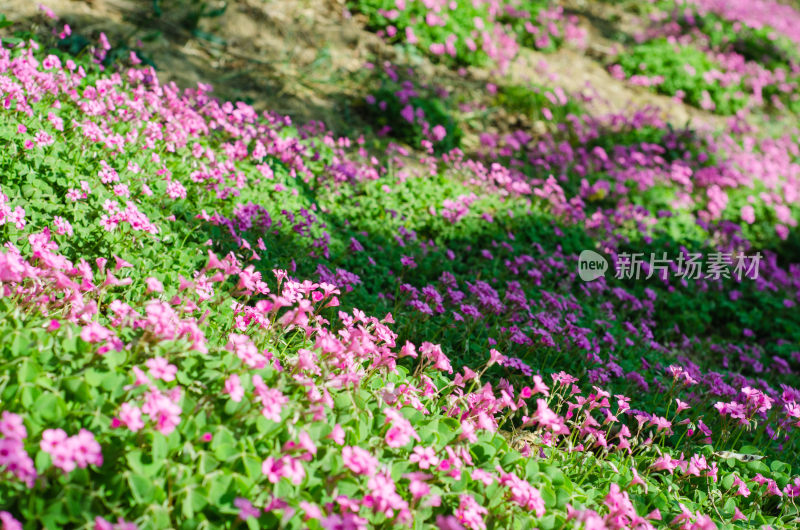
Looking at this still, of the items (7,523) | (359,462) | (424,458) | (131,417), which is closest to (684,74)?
(424,458)

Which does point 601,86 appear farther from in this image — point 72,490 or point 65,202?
point 72,490

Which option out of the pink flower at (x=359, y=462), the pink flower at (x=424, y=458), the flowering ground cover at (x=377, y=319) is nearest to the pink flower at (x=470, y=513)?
the flowering ground cover at (x=377, y=319)

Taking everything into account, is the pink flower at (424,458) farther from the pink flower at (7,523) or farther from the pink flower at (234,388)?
the pink flower at (7,523)

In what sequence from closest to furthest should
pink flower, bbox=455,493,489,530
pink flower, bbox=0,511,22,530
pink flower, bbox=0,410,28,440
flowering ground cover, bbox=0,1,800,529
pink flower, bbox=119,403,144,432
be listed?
pink flower, bbox=0,511,22,530 < pink flower, bbox=0,410,28,440 < pink flower, bbox=119,403,144,432 < flowering ground cover, bbox=0,1,800,529 < pink flower, bbox=455,493,489,530

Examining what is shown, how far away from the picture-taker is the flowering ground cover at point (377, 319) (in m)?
2.01

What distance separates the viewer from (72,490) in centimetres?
182

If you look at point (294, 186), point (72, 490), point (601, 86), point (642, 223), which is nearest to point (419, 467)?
point (72, 490)

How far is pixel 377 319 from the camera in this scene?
2914 mm

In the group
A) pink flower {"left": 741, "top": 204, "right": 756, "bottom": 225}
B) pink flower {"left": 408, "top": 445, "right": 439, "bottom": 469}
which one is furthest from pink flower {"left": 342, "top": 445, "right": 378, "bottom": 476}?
pink flower {"left": 741, "top": 204, "right": 756, "bottom": 225}

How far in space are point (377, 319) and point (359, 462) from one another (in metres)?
0.95

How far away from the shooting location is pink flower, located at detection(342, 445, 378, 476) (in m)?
2.05

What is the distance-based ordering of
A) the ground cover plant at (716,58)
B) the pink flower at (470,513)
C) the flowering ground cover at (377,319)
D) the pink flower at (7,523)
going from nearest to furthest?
1. the pink flower at (7,523)
2. the flowering ground cover at (377,319)
3. the pink flower at (470,513)
4. the ground cover plant at (716,58)

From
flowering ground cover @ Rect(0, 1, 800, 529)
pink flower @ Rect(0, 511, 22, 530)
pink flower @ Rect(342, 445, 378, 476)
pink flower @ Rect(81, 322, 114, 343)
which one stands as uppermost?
pink flower @ Rect(81, 322, 114, 343)

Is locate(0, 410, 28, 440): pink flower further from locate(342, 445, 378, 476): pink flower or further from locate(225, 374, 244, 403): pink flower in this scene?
locate(342, 445, 378, 476): pink flower
